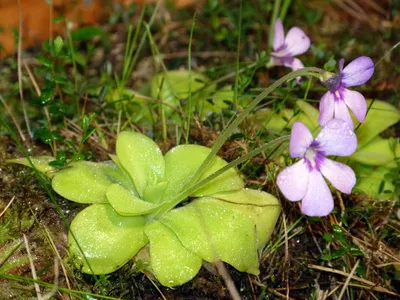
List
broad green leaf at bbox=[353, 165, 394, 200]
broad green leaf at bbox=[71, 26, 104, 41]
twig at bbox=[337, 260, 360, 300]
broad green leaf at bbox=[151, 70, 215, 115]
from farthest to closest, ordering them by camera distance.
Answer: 1. broad green leaf at bbox=[71, 26, 104, 41]
2. broad green leaf at bbox=[151, 70, 215, 115]
3. broad green leaf at bbox=[353, 165, 394, 200]
4. twig at bbox=[337, 260, 360, 300]

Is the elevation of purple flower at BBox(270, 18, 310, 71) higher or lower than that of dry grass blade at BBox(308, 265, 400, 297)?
higher

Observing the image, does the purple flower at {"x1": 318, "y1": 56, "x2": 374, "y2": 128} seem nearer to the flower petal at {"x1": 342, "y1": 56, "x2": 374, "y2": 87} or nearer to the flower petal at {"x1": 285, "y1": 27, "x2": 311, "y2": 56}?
the flower petal at {"x1": 342, "y1": 56, "x2": 374, "y2": 87}

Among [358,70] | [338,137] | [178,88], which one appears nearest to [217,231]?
[338,137]

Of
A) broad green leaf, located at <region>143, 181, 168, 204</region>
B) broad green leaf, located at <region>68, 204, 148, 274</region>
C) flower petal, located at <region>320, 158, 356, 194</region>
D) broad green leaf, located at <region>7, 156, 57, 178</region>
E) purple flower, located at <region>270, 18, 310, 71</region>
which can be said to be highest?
purple flower, located at <region>270, 18, 310, 71</region>

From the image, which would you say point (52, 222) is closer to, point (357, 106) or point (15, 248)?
point (15, 248)

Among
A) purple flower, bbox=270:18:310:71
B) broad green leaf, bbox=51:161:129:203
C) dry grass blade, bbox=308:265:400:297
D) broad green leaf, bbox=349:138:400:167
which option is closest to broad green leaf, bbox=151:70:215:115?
purple flower, bbox=270:18:310:71

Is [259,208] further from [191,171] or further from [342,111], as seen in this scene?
[342,111]

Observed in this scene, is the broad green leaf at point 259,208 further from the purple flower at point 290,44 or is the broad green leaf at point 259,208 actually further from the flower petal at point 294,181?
the purple flower at point 290,44

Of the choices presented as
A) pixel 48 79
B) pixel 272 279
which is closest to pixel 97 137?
pixel 48 79
